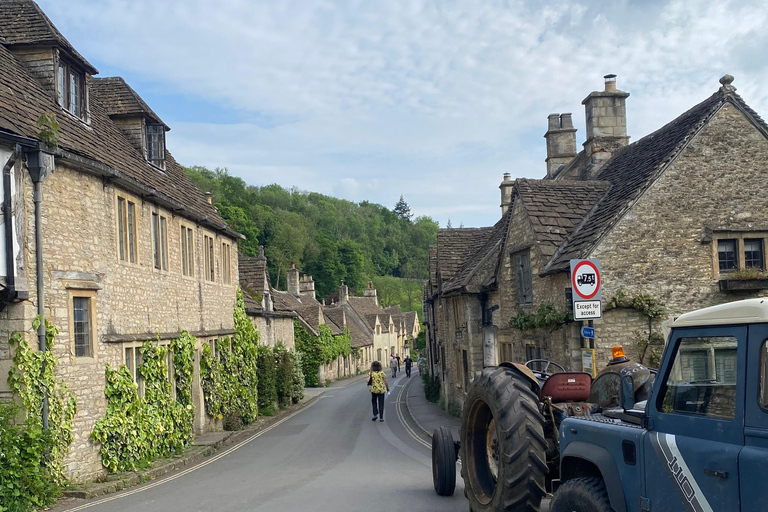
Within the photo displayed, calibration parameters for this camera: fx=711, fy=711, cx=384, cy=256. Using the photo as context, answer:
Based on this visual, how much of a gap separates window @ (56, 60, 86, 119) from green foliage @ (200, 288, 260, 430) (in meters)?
7.71

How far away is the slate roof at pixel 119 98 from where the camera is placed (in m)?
19.7

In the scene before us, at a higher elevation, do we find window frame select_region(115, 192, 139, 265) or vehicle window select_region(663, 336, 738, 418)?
window frame select_region(115, 192, 139, 265)

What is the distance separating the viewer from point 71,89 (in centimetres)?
1594

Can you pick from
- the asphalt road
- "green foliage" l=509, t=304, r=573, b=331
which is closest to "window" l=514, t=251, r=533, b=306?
"green foliage" l=509, t=304, r=573, b=331

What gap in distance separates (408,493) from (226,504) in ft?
8.84

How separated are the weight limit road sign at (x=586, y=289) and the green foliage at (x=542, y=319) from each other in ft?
11.2

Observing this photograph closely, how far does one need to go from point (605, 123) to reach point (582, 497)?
17406 millimetres

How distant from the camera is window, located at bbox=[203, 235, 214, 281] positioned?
2205 cm

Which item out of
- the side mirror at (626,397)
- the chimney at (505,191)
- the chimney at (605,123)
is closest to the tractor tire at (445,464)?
the side mirror at (626,397)

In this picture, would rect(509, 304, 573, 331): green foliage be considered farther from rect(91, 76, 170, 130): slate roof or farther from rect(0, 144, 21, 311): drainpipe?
rect(91, 76, 170, 130): slate roof

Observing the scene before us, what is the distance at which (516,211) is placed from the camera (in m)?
17.6

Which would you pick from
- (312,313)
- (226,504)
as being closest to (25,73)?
(226,504)

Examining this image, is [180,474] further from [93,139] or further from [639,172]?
[639,172]

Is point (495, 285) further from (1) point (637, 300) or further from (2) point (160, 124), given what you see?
(2) point (160, 124)
